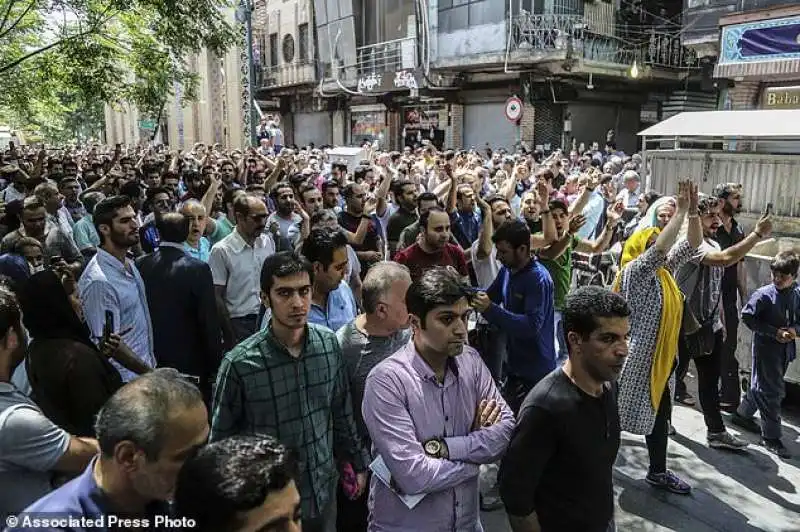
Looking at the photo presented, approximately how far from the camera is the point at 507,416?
94.7 inches

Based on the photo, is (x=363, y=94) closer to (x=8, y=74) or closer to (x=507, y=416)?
(x=8, y=74)

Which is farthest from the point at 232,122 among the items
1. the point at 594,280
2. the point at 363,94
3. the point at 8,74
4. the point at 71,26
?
the point at 594,280

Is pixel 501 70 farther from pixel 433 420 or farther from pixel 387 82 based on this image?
pixel 433 420

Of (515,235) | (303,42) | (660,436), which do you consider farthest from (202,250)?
(303,42)

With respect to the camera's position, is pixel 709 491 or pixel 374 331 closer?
pixel 374 331

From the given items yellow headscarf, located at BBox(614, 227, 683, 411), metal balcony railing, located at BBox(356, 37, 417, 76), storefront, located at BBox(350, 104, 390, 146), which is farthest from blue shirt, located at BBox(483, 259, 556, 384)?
storefront, located at BBox(350, 104, 390, 146)

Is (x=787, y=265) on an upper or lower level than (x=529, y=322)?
upper

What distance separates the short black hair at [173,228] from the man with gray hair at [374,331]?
153 cm

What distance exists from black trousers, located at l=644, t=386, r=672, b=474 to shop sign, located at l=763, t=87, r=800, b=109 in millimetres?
11370

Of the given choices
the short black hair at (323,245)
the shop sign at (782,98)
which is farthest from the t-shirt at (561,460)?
the shop sign at (782,98)

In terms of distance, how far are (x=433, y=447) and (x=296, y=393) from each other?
2.04 feet

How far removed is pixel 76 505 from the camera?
159cm

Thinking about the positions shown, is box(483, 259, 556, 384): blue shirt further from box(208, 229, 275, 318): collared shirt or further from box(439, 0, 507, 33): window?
box(439, 0, 507, 33): window

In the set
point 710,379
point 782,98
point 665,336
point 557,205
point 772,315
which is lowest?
point 710,379
